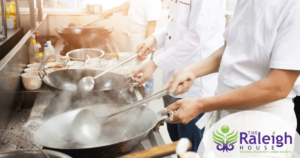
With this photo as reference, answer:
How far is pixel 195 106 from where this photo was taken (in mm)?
969

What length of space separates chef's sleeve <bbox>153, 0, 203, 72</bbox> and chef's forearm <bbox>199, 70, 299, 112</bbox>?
26.3 inches

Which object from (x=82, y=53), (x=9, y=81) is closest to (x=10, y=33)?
(x=82, y=53)

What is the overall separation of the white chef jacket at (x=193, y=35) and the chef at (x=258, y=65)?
367 mm

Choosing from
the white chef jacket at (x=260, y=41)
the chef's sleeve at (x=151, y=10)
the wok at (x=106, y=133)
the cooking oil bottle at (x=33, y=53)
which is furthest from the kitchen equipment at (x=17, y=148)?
the chef's sleeve at (x=151, y=10)

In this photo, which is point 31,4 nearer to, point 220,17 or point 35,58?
point 35,58

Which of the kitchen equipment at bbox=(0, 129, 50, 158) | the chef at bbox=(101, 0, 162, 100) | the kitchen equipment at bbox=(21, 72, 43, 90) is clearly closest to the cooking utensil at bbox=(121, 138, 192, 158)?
the kitchen equipment at bbox=(0, 129, 50, 158)

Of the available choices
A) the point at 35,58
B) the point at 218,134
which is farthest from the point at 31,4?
the point at 218,134

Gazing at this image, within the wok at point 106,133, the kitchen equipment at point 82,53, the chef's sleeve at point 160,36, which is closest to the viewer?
the wok at point 106,133

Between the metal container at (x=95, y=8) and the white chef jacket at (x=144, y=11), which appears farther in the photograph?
the metal container at (x=95, y=8)

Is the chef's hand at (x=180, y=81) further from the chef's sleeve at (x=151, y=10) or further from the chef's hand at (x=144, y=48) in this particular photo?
the chef's sleeve at (x=151, y=10)

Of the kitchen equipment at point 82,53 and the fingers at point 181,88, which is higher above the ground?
the fingers at point 181,88

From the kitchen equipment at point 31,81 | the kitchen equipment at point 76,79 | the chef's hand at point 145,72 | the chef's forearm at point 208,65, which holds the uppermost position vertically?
the chef's forearm at point 208,65

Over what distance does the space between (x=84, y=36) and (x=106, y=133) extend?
1.82 meters

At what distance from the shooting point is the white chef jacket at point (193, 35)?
59.3 inches
